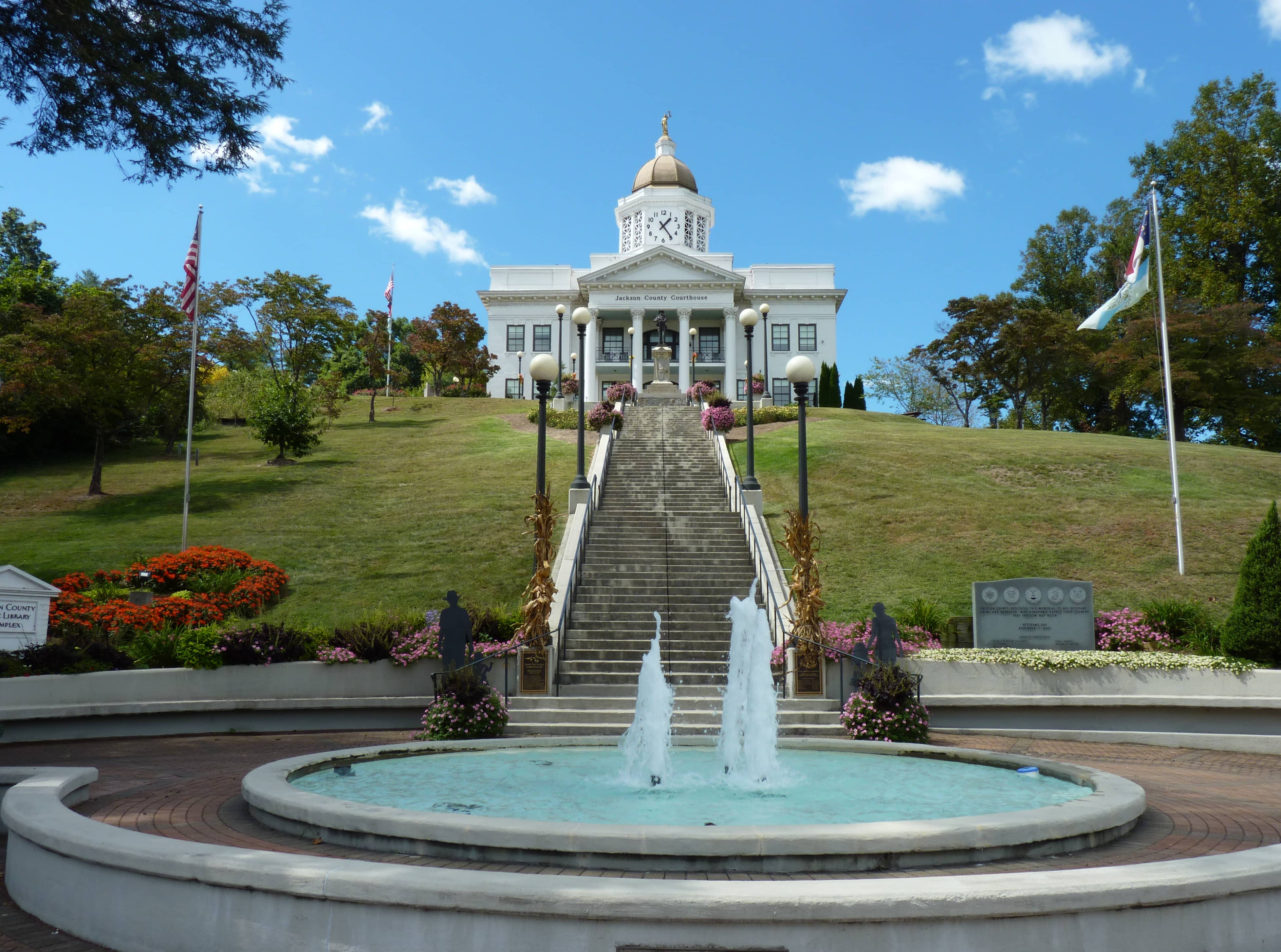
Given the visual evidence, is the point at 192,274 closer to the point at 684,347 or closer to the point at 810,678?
the point at 810,678

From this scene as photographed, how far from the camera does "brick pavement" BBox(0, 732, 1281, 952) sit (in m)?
5.69

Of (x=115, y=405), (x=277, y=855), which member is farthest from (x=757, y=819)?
(x=115, y=405)

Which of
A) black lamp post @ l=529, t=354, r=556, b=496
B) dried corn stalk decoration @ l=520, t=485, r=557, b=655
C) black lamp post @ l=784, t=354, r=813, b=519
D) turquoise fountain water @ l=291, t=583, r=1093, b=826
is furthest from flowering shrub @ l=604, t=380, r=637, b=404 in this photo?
turquoise fountain water @ l=291, t=583, r=1093, b=826

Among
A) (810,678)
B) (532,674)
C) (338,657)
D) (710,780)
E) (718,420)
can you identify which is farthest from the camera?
(718,420)

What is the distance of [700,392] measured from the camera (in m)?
45.2

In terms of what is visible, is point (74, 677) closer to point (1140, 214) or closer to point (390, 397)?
point (390, 397)

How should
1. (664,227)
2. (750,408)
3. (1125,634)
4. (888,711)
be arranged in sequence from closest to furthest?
1. (888,711)
2. (1125,634)
3. (750,408)
4. (664,227)

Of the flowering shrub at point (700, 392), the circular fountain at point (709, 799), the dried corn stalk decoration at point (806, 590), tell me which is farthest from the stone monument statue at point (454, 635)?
the flowering shrub at point (700, 392)

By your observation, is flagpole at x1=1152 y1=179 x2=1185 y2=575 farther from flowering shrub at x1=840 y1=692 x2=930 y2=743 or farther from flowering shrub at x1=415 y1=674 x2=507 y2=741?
flowering shrub at x1=415 y1=674 x2=507 y2=741

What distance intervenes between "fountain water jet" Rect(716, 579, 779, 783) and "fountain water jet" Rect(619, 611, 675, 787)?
65 cm

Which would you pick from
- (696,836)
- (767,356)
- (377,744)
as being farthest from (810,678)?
(767,356)

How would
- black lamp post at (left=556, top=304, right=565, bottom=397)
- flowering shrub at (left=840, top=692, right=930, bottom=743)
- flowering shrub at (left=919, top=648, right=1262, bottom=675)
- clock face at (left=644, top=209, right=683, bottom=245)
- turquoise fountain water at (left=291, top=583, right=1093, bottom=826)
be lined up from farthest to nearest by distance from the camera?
1. clock face at (left=644, top=209, right=683, bottom=245)
2. black lamp post at (left=556, top=304, right=565, bottom=397)
3. flowering shrub at (left=919, top=648, right=1262, bottom=675)
4. flowering shrub at (left=840, top=692, right=930, bottom=743)
5. turquoise fountain water at (left=291, top=583, right=1093, bottom=826)

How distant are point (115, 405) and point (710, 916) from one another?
114ft

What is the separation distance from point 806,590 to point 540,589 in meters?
4.32
